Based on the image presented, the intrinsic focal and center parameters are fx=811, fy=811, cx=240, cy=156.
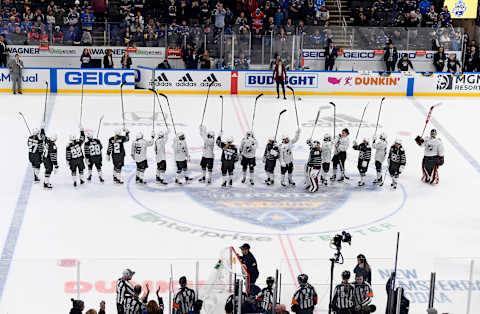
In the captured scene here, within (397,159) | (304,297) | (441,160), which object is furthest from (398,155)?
(304,297)

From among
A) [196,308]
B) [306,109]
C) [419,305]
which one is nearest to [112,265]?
[196,308]

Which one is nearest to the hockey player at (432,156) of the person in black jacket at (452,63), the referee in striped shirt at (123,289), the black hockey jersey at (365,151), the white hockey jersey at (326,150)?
the black hockey jersey at (365,151)

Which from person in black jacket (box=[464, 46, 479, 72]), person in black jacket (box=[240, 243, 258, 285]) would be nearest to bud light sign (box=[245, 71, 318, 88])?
person in black jacket (box=[464, 46, 479, 72])

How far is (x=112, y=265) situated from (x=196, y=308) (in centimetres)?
137

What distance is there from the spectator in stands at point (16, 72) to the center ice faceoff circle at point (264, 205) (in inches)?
358

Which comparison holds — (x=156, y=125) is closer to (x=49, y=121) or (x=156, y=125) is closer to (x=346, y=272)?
(x=49, y=121)

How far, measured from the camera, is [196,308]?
29.6 feet

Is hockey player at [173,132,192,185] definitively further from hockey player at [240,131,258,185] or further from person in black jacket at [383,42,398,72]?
person in black jacket at [383,42,398,72]

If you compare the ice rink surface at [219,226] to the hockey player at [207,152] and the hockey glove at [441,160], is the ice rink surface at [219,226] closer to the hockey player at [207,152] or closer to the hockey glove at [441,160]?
the hockey player at [207,152]

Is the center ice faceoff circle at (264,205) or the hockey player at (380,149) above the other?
the hockey player at (380,149)

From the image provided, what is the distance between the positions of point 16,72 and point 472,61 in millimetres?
15114

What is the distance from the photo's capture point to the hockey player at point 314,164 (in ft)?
52.8

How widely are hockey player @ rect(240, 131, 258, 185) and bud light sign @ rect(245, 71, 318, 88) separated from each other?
30.1ft

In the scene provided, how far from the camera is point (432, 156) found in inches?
664
